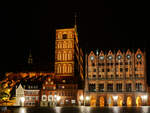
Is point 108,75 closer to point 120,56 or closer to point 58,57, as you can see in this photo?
point 120,56

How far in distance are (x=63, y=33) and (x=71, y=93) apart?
28.5m

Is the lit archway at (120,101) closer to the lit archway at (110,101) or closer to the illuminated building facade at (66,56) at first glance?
the lit archway at (110,101)

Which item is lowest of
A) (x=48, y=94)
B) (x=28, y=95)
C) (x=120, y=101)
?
(x=120, y=101)

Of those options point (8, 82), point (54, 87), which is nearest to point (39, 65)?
point (8, 82)

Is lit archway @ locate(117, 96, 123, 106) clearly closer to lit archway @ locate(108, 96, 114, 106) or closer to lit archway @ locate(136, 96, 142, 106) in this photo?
lit archway @ locate(108, 96, 114, 106)

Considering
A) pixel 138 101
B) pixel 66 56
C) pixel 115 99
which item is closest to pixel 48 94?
pixel 66 56

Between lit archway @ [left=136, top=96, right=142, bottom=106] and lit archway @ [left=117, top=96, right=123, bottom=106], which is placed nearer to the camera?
lit archway @ [left=136, top=96, right=142, bottom=106]

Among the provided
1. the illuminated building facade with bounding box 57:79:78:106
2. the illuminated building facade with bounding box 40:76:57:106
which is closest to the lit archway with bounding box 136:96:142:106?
the illuminated building facade with bounding box 57:79:78:106

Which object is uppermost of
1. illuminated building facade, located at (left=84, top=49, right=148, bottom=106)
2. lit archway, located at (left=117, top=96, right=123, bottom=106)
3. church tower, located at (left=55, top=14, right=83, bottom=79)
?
church tower, located at (left=55, top=14, right=83, bottom=79)

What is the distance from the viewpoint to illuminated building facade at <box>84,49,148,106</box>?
88.9 m

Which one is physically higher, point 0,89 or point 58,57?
point 58,57

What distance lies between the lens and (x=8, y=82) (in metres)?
112

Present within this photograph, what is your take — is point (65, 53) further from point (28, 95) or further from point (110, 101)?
point (110, 101)

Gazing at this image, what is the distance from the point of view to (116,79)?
91.7m
